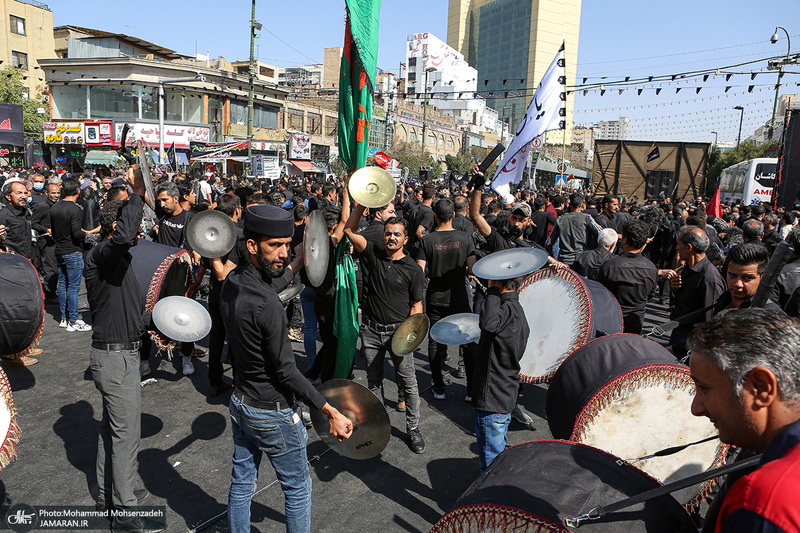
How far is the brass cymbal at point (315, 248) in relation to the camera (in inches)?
138

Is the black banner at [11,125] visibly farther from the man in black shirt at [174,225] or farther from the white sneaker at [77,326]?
the man in black shirt at [174,225]

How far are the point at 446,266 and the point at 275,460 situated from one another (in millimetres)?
2948

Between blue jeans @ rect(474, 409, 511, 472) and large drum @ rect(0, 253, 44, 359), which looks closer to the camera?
blue jeans @ rect(474, 409, 511, 472)

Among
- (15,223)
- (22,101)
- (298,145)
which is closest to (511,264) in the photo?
(15,223)

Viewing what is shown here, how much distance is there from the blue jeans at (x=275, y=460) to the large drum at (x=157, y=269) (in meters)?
2.57

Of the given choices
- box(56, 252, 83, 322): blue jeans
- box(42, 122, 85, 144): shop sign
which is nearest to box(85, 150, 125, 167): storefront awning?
box(42, 122, 85, 144): shop sign

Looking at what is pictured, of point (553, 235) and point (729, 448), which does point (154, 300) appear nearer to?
point (729, 448)

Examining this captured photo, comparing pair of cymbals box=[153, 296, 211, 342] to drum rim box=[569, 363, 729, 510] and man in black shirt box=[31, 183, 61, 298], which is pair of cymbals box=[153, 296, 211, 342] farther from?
man in black shirt box=[31, 183, 61, 298]

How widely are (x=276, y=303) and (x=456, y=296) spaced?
9.82 ft

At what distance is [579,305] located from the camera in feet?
14.5

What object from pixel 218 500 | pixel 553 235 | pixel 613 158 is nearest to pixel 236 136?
pixel 613 158

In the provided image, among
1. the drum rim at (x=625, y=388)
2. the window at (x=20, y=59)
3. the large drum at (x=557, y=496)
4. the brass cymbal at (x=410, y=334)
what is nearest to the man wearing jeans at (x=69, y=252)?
the brass cymbal at (x=410, y=334)

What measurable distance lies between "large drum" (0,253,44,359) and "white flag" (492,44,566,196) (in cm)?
526

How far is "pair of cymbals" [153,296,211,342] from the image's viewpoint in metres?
4.50
